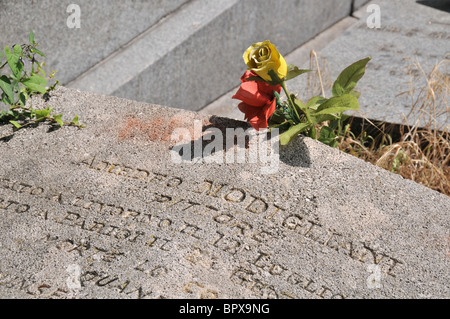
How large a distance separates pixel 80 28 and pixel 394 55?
189cm

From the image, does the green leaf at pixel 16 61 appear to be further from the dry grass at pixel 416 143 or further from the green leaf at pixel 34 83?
the dry grass at pixel 416 143

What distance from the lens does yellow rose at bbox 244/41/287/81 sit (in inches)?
74.8

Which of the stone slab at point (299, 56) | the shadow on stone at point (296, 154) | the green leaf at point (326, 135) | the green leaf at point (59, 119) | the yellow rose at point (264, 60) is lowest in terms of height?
the stone slab at point (299, 56)

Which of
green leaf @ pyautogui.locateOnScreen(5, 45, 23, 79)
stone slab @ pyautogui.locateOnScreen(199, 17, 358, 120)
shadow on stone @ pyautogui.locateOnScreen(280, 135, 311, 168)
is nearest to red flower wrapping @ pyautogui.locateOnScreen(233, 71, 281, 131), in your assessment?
shadow on stone @ pyautogui.locateOnScreen(280, 135, 311, 168)

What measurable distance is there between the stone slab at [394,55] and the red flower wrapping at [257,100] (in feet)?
3.10

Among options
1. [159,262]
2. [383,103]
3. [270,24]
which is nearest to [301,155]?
[159,262]

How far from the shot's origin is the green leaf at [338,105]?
2020 millimetres

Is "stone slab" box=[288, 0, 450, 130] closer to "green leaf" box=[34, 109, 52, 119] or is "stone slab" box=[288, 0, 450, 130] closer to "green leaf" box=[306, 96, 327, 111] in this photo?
"green leaf" box=[306, 96, 327, 111]

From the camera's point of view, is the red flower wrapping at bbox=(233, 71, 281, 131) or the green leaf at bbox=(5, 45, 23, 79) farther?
the green leaf at bbox=(5, 45, 23, 79)

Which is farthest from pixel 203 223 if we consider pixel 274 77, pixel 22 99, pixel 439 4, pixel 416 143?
pixel 439 4

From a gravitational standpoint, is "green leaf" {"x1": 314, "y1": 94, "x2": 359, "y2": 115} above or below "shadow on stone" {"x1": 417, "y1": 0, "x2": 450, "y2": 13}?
above

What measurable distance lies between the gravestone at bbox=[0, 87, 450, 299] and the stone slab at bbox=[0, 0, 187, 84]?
821mm

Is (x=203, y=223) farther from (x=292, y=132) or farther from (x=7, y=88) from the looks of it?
(x=7, y=88)

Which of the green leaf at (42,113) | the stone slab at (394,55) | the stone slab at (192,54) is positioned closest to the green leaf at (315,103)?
the stone slab at (394,55)
